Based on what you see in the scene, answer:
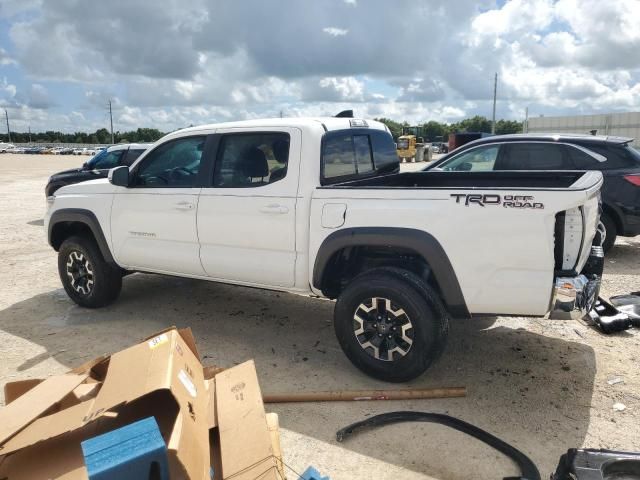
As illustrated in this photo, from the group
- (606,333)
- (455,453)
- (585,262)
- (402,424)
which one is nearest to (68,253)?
(402,424)

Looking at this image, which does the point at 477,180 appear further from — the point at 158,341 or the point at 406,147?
the point at 406,147

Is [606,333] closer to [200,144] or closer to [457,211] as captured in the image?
[457,211]

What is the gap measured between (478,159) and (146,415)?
650 cm

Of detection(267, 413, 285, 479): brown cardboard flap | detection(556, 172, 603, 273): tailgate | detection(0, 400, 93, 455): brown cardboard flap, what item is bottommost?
detection(267, 413, 285, 479): brown cardboard flap

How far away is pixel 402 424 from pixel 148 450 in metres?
1.82

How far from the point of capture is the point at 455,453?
307cm

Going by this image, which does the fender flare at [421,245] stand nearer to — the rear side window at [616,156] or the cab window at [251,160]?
the cab window at [251,160]

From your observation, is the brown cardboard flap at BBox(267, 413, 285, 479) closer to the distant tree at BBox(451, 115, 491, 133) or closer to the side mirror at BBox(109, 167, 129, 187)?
the side mirror at BBox(109, 167, 129, 187)

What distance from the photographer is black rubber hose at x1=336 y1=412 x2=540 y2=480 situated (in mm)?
2936

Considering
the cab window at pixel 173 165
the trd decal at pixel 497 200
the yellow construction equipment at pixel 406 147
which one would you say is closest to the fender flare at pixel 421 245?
the trd decal at pixel 497 200

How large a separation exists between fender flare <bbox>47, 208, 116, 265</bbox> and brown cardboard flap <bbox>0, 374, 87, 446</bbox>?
2.60 meters

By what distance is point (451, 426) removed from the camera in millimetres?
3314

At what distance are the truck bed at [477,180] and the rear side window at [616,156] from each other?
3.11 metres

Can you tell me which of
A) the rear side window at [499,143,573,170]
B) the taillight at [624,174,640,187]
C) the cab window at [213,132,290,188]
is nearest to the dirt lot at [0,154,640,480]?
the taillight at [624,174,640,187]
